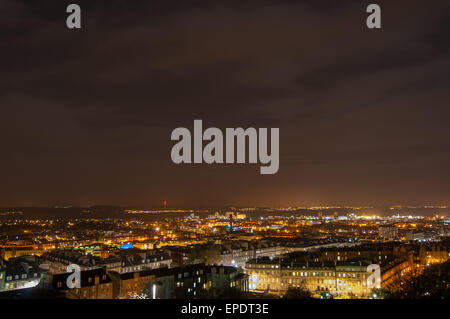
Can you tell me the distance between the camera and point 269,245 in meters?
55.6

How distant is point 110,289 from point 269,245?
34395mm

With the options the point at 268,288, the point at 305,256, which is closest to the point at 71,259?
the point at 268,288

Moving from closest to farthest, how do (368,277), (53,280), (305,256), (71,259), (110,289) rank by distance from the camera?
1. (53,280)
2. (110,289)
3. (368,277)
4. (71,259)
5. (305,256)

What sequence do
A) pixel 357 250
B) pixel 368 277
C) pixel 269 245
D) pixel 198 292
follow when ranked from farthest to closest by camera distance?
pixel 269 245
pixel 357 250
pixel 368 277
pixel 198 292

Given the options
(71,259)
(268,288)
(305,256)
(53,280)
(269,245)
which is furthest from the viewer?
(269,245)

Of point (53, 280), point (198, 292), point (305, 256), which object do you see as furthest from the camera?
point (305, 256)

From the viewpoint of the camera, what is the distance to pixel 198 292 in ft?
85.8

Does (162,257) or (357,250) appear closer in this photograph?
(162,257)
